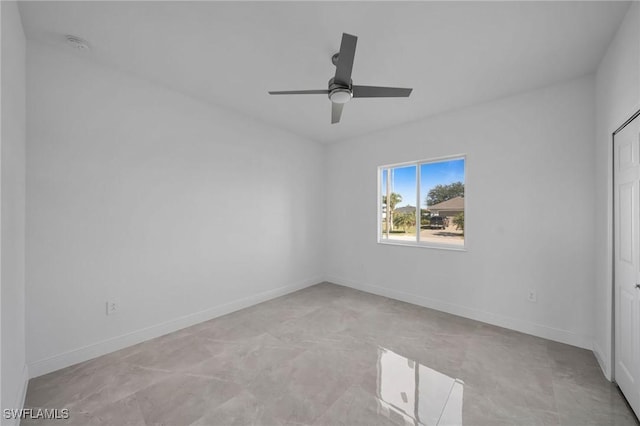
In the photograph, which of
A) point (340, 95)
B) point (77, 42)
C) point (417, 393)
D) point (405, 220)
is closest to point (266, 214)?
point (405, 220)

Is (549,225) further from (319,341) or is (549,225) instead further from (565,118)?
(319,341)

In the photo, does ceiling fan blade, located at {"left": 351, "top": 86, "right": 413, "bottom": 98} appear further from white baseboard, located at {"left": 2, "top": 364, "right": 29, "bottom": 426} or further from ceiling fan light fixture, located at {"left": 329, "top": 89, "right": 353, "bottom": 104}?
white baseboard, located at {"left": 2, "top": 364, "right": 29, "bottom": 426}

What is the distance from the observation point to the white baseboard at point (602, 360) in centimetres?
218

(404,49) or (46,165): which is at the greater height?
(404,49)

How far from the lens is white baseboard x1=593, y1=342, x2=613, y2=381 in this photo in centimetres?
218

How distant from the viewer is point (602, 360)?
2336 millimetres

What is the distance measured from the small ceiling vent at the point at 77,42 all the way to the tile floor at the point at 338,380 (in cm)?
279

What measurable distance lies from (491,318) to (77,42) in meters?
5.09

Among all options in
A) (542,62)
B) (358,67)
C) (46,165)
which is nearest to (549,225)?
(542,62)

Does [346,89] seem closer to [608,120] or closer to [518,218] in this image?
[608,120]

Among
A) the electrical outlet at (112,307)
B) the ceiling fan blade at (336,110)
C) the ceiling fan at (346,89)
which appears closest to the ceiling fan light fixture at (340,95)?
the ceiling fan at (346,89)

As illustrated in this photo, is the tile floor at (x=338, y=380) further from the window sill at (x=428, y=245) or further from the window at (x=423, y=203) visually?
the window at (x=423, y=203)

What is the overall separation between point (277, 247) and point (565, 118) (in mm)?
4004

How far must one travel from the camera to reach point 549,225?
9.46 feet
